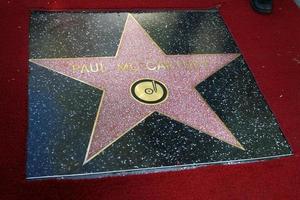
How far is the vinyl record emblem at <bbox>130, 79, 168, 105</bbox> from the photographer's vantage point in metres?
1.40

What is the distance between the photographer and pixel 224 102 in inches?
57.1

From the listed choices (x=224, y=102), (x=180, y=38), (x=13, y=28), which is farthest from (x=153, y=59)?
(x=13, y=28)

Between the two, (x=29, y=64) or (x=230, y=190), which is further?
(x=29, y=64)

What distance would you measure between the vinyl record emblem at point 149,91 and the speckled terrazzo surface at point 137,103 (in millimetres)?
26

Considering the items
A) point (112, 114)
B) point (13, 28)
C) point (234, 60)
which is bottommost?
point (112, 114)

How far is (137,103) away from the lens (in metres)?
1.38

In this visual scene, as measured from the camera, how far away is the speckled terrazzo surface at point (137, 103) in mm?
1237

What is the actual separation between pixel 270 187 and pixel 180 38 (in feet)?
2.40

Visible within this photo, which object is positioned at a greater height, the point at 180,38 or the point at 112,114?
the point at 180,38

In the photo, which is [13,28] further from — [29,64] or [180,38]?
[180,38]

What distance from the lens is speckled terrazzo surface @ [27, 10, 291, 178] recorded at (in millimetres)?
1237

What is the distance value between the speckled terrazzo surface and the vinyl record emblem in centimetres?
3

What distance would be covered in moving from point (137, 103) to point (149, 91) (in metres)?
0.08

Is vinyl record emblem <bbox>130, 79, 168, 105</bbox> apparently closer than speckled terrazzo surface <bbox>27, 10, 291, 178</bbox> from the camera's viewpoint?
No
